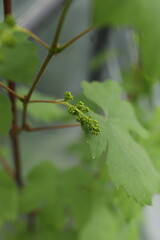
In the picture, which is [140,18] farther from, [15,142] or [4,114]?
[15,142]

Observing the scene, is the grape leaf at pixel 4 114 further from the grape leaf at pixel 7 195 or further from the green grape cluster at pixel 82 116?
the grape leaf at pixel 7 195

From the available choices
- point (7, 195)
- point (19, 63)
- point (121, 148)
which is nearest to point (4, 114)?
point (19, 63)

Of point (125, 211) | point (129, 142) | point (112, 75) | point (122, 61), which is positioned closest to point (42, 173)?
point (125, 211)

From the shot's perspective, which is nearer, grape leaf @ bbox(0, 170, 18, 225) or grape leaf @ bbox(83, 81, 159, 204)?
grape leaf @ bbox(83, 81, 159, 204)

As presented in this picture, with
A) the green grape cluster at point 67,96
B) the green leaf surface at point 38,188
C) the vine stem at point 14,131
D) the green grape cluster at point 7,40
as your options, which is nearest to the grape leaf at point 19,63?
the vine stem at point 14,131

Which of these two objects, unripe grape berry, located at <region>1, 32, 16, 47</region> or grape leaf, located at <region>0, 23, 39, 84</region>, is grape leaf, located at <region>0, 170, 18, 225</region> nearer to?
grape leaf, located at <region>0, 23, 39, 84</region>

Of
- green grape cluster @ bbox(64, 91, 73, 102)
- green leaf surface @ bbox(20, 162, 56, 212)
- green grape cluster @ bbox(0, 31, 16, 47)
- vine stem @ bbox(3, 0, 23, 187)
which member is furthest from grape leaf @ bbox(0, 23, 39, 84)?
green leaf surface @ bbox(20, 162, 56, 212)
